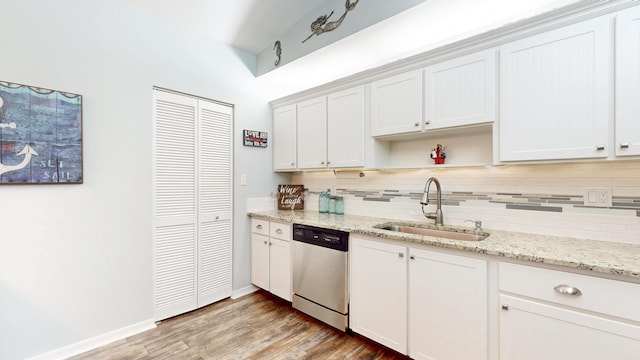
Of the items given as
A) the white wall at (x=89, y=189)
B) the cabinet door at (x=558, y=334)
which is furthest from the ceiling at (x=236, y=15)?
the cabinet door at (x=558, y=334)

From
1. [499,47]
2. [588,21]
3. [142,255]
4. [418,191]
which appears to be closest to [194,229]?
[142,255]

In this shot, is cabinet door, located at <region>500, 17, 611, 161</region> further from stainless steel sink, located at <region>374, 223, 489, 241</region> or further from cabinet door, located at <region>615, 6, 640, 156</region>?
stainless steel sink, located at <region>374, 223, 489, 241</region>

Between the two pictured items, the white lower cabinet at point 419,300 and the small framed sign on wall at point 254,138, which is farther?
the small framed sign on wall at point 254,138

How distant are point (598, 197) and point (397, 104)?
1.41 m

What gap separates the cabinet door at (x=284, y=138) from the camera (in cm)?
312

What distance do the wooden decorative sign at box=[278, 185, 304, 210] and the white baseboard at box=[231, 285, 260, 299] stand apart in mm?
946

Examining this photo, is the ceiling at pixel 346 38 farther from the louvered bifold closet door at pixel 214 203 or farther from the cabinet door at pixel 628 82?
the louvered bifold closet door at pixel 214 203

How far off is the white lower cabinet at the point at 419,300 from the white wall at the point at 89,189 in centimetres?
182

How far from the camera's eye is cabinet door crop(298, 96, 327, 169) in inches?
110

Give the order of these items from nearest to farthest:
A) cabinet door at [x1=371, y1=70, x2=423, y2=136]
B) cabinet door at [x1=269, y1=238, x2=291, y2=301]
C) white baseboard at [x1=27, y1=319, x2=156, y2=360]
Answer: white baseboard at [x1=27, y1=319, x2=156, y2=360] → cabinet door at [x1=371, y1=70, x2=423, y2=136] → cabinet door at [x1=269, y1=238, x2=291, y2=301]

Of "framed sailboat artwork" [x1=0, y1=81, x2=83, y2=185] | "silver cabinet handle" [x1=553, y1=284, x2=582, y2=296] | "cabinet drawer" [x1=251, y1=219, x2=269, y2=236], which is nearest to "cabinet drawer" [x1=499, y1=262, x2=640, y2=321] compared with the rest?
"silver cabinet handle" [x1=553, y1=284, x2=582, y2=296]

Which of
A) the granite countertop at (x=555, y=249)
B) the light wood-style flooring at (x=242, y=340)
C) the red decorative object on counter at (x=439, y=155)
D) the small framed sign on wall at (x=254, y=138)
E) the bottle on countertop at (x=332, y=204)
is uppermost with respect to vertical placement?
the small framed sign on wall at (x=254, y=138)

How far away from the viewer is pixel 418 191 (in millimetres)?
2449

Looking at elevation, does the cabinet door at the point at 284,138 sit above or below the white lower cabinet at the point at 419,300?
above
